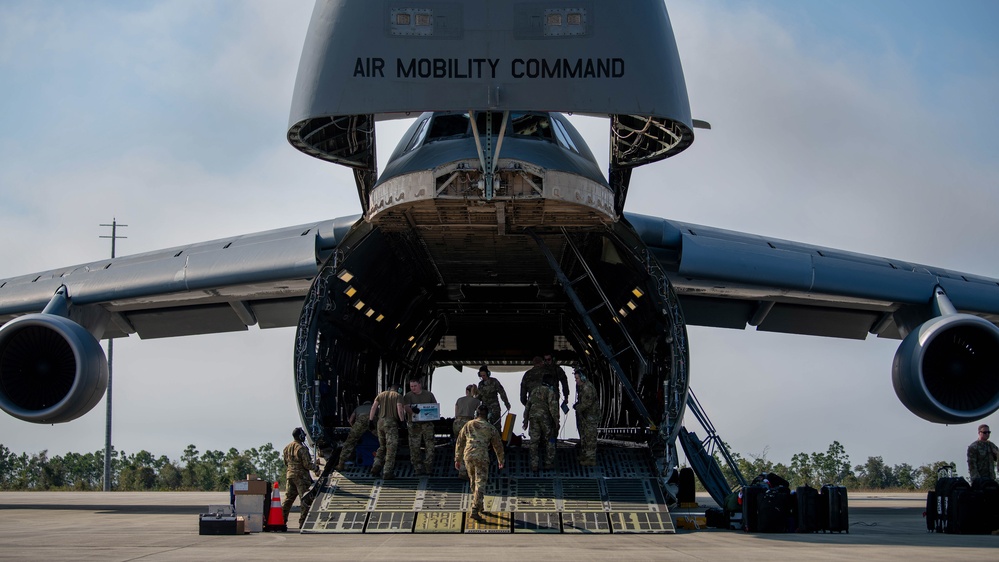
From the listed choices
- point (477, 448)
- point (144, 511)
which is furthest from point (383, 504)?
point (144, 511)

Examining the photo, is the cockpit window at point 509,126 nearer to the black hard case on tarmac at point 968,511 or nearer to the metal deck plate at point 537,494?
the metal deck plate at point 537,494

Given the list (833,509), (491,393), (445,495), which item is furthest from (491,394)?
(833,509)

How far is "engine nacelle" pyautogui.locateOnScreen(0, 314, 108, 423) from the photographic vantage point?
42.3ft

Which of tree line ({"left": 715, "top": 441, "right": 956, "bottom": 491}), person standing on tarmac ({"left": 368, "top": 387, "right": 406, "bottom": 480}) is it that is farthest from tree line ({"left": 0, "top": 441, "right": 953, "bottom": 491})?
person standing on tarmac ({"left": 368, "top": 387, "right": 406, "bottom": 480})

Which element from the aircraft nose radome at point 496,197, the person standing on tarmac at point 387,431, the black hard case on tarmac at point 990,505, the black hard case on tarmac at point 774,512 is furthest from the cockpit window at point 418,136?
the black hard case on tarmac at point 990,505

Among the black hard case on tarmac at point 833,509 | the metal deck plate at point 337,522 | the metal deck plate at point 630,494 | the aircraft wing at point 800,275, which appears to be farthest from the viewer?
the aircraft wing at point 800,275

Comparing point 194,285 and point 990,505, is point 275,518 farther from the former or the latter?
point 990,505

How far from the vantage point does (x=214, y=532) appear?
1063 cm

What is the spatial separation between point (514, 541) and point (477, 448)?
1.71 m

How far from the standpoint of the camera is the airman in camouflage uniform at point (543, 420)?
41.0 feet

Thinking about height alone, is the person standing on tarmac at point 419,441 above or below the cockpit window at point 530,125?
below

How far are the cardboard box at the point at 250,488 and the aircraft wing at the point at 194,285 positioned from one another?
121 inches

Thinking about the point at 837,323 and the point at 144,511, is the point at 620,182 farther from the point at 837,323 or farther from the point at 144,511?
the point at 144,511

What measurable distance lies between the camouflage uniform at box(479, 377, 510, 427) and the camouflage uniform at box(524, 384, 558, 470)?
118 cm
